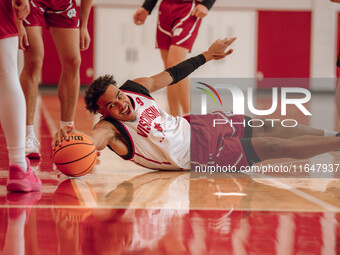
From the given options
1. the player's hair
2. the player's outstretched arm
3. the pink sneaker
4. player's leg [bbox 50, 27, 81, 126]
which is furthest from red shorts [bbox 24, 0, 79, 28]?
the pink sneaker

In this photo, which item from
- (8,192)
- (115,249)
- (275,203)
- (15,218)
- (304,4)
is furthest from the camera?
(304,4)

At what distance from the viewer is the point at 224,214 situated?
241 centimetres

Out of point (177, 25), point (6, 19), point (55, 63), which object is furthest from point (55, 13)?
point (55, 63)

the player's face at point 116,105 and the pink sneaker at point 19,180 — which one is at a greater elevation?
the player's face at point 116,105

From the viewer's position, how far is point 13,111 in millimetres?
2721

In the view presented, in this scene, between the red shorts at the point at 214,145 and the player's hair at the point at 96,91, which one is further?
the red shorts at the point at 214,145

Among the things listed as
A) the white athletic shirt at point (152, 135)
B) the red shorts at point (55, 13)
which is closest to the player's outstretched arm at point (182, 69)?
the white athletic shirt at point (152, 135)

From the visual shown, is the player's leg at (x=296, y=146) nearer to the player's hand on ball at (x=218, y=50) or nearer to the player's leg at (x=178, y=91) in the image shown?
the player's hand on ball at (x=218, y=50)

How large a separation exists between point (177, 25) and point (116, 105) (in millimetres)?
1954

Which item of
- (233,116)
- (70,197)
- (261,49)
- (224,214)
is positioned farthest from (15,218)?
(261,49)

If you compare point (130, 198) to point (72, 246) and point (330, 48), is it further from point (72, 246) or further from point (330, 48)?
point (330, 48)

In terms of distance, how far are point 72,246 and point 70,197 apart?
85 centimetres

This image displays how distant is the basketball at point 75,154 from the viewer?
10.3 ft

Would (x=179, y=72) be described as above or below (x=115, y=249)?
above
